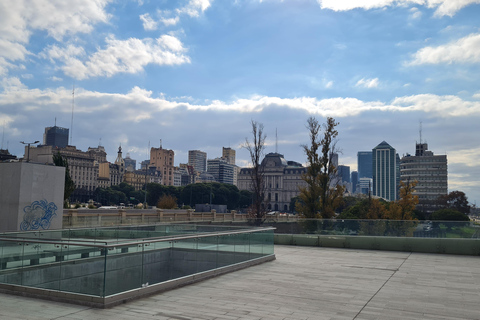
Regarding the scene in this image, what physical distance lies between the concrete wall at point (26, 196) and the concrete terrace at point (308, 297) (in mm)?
12072

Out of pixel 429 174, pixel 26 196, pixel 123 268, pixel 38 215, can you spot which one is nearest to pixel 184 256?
pixel 123 268

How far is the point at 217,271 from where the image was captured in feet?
41.3

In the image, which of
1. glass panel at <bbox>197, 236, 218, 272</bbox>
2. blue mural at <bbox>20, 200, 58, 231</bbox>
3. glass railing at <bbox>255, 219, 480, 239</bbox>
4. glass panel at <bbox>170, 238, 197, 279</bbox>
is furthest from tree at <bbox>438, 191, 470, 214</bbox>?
glass panel at <bbox>170, 238, 197, 279</bbox>

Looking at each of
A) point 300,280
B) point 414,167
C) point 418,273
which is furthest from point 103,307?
point 414,167

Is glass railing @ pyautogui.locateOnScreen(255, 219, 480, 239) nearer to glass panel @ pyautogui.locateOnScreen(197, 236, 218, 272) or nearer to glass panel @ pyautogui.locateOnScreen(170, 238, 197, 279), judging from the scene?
glass panel @ pyautogui.locateOnScreen(197, 236, 218, 272)

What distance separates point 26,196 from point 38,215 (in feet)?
4.05

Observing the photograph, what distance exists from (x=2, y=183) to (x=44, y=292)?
527 inches

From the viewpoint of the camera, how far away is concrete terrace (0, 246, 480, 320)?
8.17 meters

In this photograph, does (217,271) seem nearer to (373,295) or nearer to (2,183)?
(373,295)

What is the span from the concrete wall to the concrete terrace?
39.6 ft

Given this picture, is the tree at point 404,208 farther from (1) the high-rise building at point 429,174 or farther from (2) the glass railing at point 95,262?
(1) the high-rise building at point 429,174

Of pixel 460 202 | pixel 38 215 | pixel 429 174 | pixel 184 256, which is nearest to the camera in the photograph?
pixel 184 256

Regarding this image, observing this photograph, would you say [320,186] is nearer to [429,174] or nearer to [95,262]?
[95,262]

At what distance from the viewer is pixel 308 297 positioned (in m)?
9.87
